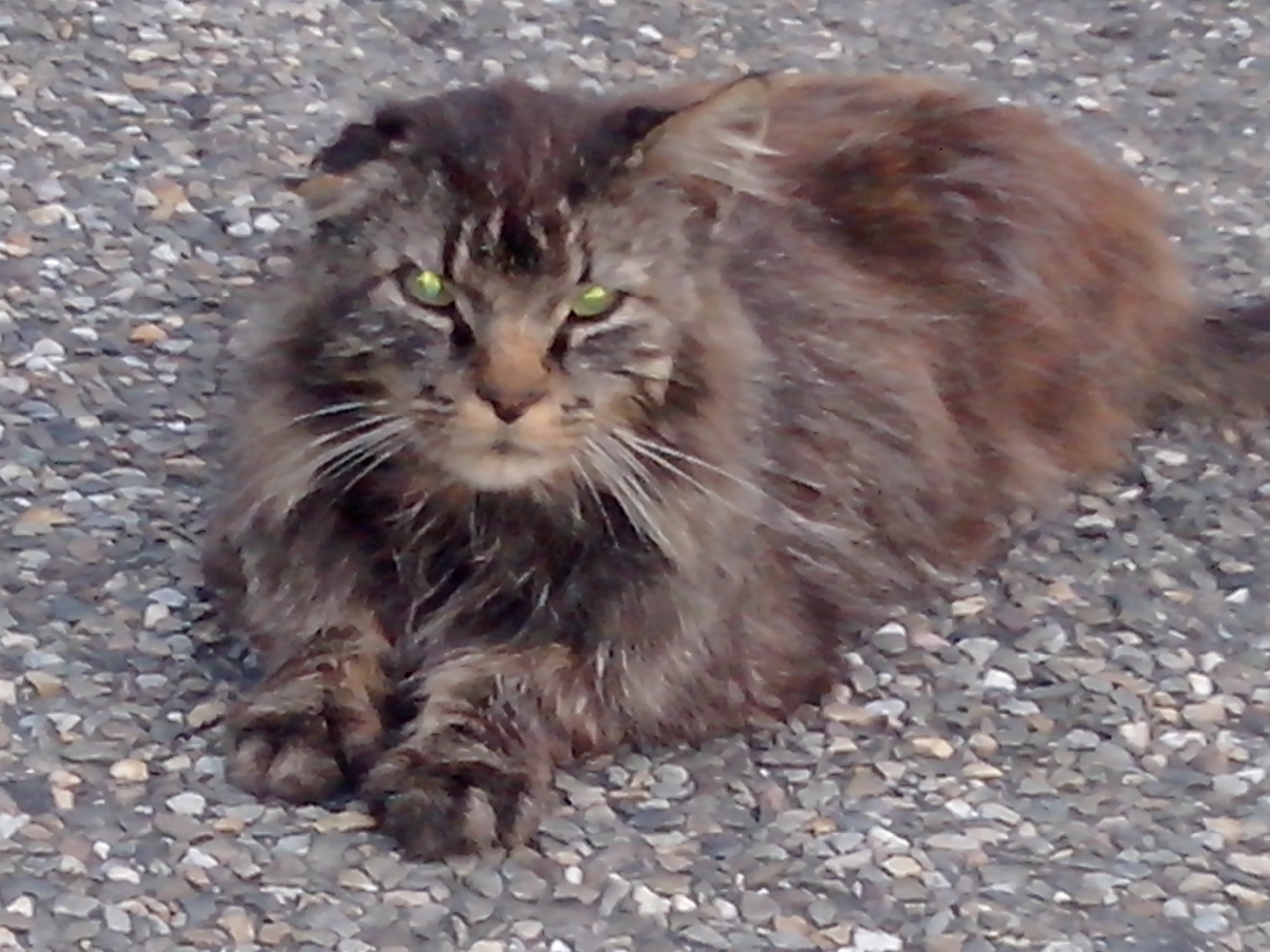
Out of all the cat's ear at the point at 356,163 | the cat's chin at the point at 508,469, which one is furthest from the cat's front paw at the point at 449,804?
the cat's ear at the point at 356,163

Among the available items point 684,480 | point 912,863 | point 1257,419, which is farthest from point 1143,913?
point 1257,419

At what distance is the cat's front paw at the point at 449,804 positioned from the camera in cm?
282

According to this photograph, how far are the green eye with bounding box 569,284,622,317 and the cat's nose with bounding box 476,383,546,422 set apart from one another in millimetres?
140

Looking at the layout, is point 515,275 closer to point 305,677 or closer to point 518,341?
point 518,341

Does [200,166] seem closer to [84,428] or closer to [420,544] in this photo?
[84,428]

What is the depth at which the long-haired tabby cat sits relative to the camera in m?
2.75

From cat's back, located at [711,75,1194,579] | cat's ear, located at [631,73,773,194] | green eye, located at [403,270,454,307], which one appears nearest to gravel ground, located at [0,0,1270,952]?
cat's back, located at [711,75,1194,579]

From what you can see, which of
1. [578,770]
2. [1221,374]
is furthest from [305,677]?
[1221,374]

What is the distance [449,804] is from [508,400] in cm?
62

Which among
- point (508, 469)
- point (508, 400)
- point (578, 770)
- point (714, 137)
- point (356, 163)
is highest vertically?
point (714, 137)

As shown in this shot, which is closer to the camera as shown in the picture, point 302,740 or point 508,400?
point 508,400

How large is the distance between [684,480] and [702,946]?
694 millimetres

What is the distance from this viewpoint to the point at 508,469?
2777 millimetres

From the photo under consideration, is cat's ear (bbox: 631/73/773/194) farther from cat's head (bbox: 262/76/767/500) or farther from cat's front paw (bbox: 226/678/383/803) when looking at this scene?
cat's front paw (bbox: 226/678/383/803)
